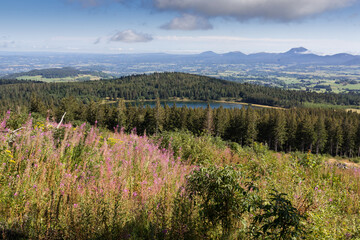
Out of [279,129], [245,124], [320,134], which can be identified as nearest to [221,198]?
[245,124]

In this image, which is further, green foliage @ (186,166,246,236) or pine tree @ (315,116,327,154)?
pine tree @ (315,116,327,154)

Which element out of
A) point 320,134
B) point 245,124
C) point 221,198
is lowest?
point 320,134

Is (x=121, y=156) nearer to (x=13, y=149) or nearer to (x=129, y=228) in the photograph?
(x=13, y=149)

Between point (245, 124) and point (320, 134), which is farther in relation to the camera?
point (245, 124)

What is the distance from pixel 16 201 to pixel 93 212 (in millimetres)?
1352

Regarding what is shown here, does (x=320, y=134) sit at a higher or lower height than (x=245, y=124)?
lower

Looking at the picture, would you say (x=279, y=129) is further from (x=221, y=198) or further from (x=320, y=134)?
(x=221, y=198)

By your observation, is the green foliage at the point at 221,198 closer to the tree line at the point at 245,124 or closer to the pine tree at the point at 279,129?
the tree line at the point at 245,124

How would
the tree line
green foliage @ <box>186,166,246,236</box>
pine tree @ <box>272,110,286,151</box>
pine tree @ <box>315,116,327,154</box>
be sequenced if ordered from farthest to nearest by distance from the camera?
1. the tree line
2. pine tree @ <box>272,110,286,151</box>
3. pine tree @ <box>315,116,327,154</box>
4. green foliage @ <box>186,166,246,236</box>

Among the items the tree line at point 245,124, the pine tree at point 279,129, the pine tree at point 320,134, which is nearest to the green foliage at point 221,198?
the tree line at point 245,124

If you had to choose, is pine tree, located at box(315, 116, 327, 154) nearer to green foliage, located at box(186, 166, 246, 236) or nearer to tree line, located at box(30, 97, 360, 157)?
tree line, located at box(30, 97, 360, 157)

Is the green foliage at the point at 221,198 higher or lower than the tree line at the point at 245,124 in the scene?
higher

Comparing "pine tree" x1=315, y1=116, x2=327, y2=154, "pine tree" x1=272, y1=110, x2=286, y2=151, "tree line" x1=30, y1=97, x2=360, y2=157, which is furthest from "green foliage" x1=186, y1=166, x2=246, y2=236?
"pine tree" x1=315, y1=116, x2=327, y2=154

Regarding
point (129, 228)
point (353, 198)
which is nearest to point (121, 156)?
point (129, 228)
